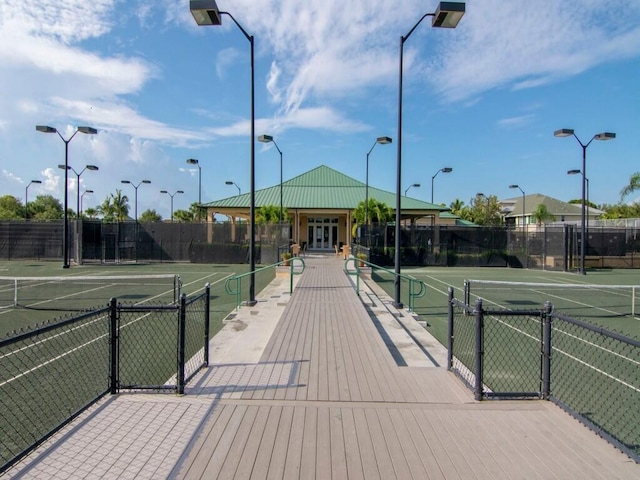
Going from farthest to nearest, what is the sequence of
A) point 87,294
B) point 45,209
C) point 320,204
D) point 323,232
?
point 45,209 < point 323,232 < point 320,204 < point 87,294

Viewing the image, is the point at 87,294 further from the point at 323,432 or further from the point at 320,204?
the point at 320,204

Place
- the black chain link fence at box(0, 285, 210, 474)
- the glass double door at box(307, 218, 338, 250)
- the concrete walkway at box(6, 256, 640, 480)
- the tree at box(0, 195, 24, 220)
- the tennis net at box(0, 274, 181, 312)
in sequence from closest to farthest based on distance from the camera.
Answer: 1. the concrete walkway at box(6, 256, 640, 480)
2. the black chain link fence at box(0, 285, 210, 474)
3. the tennis net at box(0, 274, 181, 312)
4. the glass double door at box(307, 218, 338, 250)
5. the tree at box(0, 195, 24, 220)

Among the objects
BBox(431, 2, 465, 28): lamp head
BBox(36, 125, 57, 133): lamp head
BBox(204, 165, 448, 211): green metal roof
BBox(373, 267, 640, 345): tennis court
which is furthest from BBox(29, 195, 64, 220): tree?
BBox(431, 2, 465, 28): lamp head

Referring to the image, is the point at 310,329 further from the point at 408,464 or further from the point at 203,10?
the point at 203,10

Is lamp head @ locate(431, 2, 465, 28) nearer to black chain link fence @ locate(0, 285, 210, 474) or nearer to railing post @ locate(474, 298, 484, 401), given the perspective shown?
railing post @ locate(474, 298, 484, 401)

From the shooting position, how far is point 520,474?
11.6 ft

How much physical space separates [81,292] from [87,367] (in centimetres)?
1045

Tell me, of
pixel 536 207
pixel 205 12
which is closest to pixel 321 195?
pixel 205 12

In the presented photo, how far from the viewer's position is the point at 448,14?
9.91 metres

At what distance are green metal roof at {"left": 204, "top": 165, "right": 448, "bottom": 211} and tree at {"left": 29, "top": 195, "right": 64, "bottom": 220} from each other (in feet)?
172

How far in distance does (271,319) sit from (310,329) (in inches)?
86.5

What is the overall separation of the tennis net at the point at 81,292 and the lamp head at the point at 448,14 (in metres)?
9.21

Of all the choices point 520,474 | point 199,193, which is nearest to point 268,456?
point 520,474

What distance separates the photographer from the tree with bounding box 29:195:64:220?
79.6 metres
